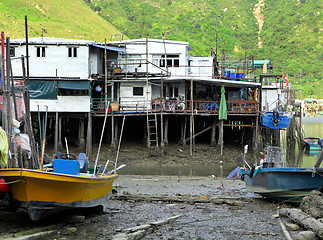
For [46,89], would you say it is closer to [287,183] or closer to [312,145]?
[287,183]

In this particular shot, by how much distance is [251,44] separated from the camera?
358ft

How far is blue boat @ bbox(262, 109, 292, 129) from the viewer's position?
33334 millimetres

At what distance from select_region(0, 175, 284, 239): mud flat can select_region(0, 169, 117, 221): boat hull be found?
0.56m

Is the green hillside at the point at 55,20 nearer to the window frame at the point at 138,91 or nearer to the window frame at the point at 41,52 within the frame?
the window frame at the point at 41,52

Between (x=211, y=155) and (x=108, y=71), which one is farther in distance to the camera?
(x=108, y=71)

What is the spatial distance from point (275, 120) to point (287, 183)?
692 inches

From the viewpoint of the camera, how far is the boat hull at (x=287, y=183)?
15531 millimetres

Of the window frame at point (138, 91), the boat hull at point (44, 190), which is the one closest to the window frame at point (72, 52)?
the window frame at point (138, 91)

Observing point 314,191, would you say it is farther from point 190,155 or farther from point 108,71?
point 108,71

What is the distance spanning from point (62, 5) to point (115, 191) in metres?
97.5

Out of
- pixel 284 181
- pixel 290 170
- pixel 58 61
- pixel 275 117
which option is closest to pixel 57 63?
pixel 58 61

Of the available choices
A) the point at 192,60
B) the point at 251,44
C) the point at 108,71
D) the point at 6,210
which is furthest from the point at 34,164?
the point at 251,44

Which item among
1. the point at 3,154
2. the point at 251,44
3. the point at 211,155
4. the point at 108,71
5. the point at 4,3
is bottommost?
the point at 211,155

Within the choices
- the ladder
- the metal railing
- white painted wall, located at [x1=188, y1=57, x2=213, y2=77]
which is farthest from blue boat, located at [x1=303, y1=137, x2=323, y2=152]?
the ladder
